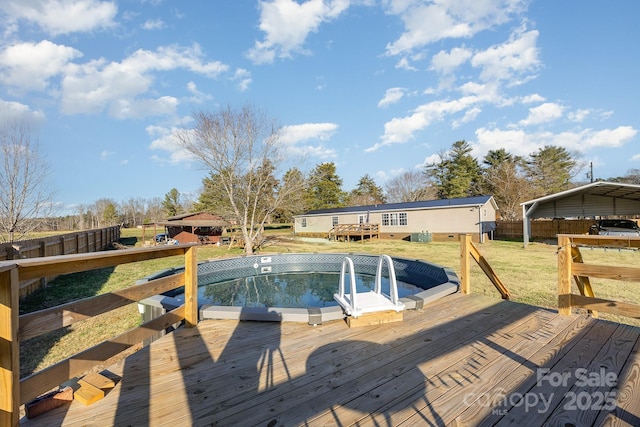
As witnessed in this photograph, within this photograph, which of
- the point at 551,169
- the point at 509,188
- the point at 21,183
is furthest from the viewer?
the point at 551,169

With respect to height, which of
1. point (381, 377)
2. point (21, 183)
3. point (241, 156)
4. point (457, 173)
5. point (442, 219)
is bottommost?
point (381, 377)

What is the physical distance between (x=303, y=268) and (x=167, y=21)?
10.3 m

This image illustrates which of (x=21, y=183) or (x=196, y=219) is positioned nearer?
(x=21, y=183)

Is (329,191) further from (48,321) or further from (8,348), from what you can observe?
(8,348)

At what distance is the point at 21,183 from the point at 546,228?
26963mm

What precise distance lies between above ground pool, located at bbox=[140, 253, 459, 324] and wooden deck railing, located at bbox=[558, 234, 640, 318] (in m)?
1.49

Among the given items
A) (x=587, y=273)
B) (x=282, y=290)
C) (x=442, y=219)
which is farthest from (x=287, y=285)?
(x=442, y=219)

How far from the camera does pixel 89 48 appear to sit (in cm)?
995

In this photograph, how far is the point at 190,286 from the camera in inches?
120

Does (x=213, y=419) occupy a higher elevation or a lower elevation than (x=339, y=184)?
lower

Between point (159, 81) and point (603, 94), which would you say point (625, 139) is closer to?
point (603, 94)

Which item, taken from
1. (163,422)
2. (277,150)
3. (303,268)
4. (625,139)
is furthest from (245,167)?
(625,139)

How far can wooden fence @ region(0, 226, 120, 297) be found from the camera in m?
5.85

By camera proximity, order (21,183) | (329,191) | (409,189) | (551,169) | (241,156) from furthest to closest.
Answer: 1. (409,189)
2. (329,191)
3. (551,169)
4. (241,156)
5. (21,183)
